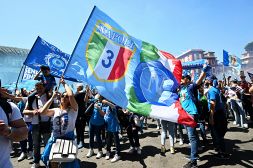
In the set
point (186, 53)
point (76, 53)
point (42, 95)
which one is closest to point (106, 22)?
point (76, 53)

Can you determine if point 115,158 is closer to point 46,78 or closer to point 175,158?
point 175,158

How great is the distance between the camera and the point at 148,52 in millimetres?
6023

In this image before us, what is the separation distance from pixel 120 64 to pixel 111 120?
2.89 meters

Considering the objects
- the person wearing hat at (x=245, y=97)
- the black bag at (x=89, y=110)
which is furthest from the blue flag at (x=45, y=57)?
the person wearing hat at (x=245, y=97)

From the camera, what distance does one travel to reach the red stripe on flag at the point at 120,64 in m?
5.48

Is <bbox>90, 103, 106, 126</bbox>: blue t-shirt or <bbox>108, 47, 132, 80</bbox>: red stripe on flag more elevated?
<bbox>108, 47, 132, 80</bbox>: red stripe on flag

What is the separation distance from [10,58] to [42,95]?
231 ft

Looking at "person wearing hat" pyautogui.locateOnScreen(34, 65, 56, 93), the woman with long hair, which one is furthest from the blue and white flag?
the woman with long hair

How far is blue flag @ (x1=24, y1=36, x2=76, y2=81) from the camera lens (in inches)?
335

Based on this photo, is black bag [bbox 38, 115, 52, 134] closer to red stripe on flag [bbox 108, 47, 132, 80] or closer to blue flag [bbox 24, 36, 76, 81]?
blue flag [bbox 24, 36, 76, 81]

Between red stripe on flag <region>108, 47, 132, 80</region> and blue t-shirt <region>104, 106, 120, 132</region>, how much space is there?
2.83 meters

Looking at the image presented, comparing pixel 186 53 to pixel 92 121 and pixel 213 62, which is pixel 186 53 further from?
pixel 92 121

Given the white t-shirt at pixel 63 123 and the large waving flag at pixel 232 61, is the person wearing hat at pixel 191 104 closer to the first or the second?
the white t-shirt at pixel 63 123

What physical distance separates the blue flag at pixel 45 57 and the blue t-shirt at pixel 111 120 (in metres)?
2.06
